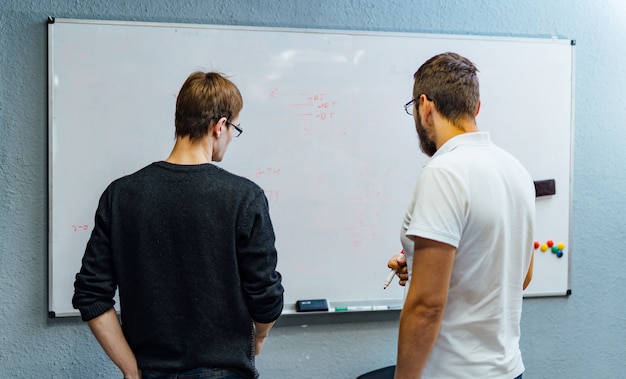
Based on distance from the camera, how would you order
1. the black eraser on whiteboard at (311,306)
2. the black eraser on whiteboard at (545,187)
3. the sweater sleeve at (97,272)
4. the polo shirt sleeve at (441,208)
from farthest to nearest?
the black eraser on whiteboard at (545,187) < the black eraser on whiteboard at (311,306) < the sweater sleeve at (97,272) < the polo shirt sleeve at (441,208)

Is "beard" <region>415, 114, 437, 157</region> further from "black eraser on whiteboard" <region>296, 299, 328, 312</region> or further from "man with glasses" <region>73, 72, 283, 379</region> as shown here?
"black eraser on whiteboard" <region>296, 299, 328, 312</region>

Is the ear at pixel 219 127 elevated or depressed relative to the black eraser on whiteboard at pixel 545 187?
elevated

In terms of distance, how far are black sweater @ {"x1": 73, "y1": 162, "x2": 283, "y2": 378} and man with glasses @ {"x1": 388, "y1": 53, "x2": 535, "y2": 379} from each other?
1.00ft

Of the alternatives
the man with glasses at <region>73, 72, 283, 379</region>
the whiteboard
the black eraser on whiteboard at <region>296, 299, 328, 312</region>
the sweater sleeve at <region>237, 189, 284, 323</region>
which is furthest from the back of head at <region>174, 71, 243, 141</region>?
the black eraser on whiteboard at <region>296, 299, 328, 312</region>

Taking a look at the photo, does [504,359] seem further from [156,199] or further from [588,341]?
[588,341]

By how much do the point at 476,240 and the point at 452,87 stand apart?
31cm

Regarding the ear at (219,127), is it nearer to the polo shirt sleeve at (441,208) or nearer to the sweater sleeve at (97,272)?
the sweater sleeve at (97,272)

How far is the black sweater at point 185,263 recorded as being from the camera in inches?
45.2

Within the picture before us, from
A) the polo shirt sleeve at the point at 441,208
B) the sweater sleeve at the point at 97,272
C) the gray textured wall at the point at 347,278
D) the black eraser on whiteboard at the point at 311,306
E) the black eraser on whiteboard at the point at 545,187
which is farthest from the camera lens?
the black eraser on whiteboard at the point at 545,187

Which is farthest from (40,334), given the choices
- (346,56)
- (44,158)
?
(346,56)

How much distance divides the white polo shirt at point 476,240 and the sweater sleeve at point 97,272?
60cm

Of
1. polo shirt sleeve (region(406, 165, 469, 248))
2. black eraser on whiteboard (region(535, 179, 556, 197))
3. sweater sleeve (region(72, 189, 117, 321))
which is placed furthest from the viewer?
black eraser on whiteboard (region(535, 179, 556, 197))

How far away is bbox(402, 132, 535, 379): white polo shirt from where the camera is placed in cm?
112

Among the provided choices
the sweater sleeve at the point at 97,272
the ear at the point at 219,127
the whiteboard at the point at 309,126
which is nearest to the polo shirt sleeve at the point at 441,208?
the ear at the point at 219,127
